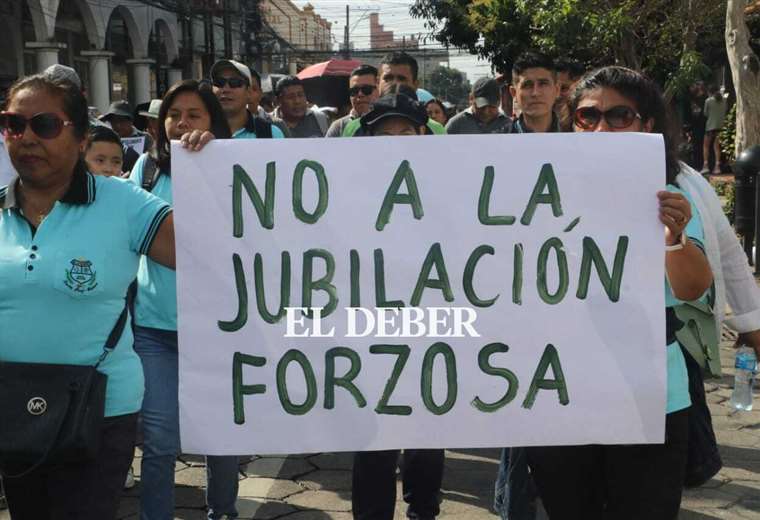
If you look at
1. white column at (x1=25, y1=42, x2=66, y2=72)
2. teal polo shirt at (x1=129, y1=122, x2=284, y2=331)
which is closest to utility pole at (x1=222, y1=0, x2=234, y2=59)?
white column at (x1=25, y1=42, x2=66, y2=72)

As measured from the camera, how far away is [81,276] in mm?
2670

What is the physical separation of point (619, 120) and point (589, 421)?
2.63ft

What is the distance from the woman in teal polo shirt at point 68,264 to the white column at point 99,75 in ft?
96.3

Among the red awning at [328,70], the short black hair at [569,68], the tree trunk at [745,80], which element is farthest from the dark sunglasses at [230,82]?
the red awning at [328,70]

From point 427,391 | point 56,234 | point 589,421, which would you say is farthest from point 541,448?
point 56,234

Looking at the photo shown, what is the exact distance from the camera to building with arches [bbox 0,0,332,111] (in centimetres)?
2791

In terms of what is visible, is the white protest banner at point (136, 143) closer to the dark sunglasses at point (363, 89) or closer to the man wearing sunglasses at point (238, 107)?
the dark sunglasses at point (363, 89)

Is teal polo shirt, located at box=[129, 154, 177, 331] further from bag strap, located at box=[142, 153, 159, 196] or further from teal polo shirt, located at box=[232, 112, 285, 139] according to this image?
teal polo shirt, located at box=[232, 112, 285, 139]

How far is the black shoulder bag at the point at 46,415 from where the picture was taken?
2.59m

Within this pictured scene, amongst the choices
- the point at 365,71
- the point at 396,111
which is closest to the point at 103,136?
the point at 396,111

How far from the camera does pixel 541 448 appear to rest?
9.50 ft

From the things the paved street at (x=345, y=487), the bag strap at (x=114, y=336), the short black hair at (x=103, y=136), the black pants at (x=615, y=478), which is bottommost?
the paved street at (x=345, y=487)

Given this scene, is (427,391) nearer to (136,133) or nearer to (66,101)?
(66,101)

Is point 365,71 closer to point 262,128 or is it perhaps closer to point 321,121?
point 321,121
